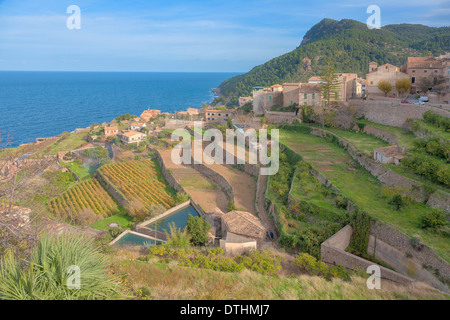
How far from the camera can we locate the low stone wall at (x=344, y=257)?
10812 mm

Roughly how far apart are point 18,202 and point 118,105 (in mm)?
104662

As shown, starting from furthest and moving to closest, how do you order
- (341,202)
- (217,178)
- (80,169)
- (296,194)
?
(80,169) < (217,178) < (296,194) < (341,202)

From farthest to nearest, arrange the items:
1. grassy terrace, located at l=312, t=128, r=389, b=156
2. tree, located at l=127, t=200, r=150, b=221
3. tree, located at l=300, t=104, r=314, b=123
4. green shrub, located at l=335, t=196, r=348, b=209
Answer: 1. tree, located at l=300, t=104, r=314, b=123
2. tree, located at l=127, t=200, r=150, b=221
3. grassy terrace, located at l=312, t=128, r=389, b=156
4. green shrub, located at l=335, t=196, r=348, b=209

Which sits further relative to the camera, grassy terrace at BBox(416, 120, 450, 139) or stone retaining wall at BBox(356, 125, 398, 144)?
stone retaining wall at BBox(356, 125, 398, 144)

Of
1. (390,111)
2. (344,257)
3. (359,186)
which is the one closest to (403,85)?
(390,111)

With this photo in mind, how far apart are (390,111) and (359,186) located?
34.8 ft

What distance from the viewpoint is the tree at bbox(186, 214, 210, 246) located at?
14938 mm

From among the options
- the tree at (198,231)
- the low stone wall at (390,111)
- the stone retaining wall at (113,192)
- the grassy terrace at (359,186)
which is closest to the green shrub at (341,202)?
the grassy terrace at (359,186)

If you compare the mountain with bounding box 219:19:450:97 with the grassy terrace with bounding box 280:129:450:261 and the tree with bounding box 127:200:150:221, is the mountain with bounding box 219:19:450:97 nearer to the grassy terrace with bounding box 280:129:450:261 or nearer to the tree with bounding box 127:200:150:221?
the grassy terrace with bounding box 280:129:450:261

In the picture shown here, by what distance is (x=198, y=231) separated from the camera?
15.1 meters

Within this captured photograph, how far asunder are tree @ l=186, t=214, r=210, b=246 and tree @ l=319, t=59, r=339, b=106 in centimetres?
1912

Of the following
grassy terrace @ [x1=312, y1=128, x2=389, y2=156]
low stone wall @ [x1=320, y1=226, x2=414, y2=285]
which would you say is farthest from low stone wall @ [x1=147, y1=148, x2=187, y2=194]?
low stone wall @ [x1=320, y1=226, x2=414, y2=285]

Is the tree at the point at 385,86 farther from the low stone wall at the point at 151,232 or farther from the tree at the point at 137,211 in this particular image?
the low stone wall at the point at 151,232

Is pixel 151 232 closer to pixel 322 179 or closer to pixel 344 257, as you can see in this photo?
pixel 322 179
